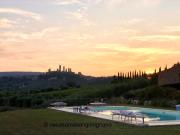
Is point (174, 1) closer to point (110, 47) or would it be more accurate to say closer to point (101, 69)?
point (110, 47)

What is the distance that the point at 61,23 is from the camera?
73.5 ft

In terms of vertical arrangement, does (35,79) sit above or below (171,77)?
below

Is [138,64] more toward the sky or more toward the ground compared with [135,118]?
more toward the sky

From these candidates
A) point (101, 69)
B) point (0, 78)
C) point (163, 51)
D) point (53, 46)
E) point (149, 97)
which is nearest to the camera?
point (149, 97)

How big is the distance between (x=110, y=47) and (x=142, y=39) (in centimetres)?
377

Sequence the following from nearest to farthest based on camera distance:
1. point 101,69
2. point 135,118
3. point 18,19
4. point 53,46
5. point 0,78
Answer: point 135,118 < point 18,19 < point 53,46 < point 101,69 < point 0,78

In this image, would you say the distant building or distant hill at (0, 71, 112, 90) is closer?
the distant building

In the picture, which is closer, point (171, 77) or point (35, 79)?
point (171, 77)

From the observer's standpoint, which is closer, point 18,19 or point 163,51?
point 18,19

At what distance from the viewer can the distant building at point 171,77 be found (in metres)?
28.3

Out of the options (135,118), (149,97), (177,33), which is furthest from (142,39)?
(135,118)

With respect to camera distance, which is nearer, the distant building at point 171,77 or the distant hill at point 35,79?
the distant building at point 171,77

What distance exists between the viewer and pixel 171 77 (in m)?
29.0

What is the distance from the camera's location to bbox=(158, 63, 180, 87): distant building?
92.8 feet
